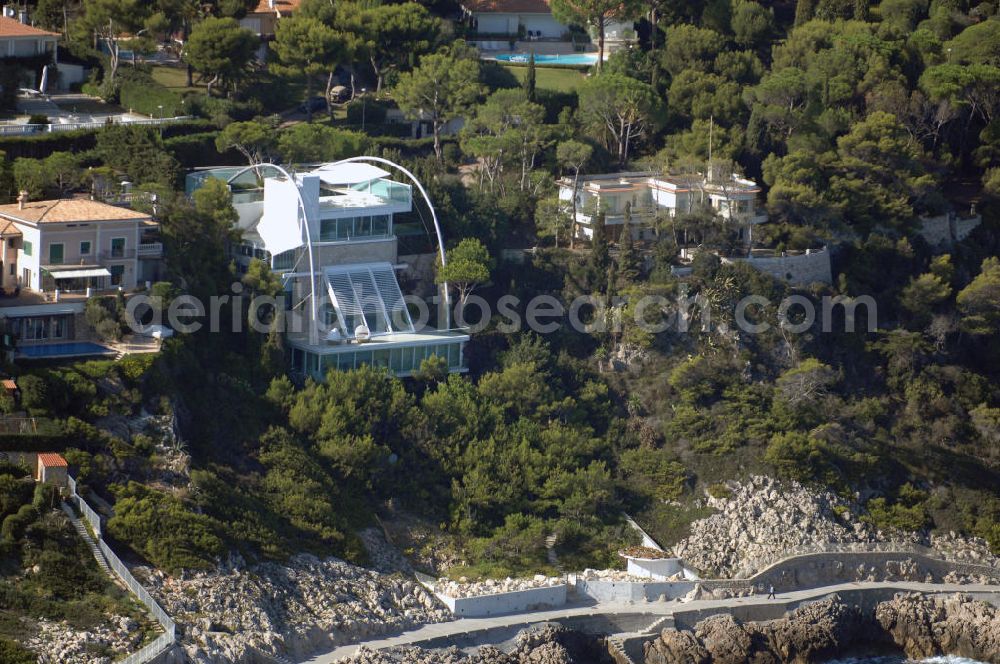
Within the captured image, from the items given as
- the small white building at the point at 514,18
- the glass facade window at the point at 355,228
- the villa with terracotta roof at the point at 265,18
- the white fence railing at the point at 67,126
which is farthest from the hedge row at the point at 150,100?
the small white building at the point at 514,18

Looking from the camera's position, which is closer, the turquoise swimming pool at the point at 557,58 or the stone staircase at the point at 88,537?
the stone staircase at the point at 88,537

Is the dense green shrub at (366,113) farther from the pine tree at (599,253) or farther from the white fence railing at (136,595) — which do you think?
the white fence railing at (136,595)

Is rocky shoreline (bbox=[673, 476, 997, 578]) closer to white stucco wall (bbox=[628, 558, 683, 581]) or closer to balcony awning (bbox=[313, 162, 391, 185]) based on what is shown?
white stucco wall (bbox=[628, 558, 683, 581])

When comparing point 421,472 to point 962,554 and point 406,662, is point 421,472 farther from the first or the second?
point 962,554

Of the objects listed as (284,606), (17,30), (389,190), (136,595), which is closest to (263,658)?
(284,606)

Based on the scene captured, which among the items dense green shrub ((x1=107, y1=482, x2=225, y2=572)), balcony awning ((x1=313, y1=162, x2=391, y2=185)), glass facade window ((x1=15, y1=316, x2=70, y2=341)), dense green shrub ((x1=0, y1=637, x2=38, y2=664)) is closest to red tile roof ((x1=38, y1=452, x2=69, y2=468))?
dense green shrub ((x1=107, y1=482, x2=225, y2=572))

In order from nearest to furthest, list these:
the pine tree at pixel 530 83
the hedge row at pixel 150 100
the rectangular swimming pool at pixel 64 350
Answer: the rectangular swimming pool at pixel 64 350 → the hedge row at pixel 150 100 → the pine tree at pixel 530 83
